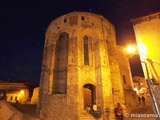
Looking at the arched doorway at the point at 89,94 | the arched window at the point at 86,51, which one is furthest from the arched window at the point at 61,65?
the arched doorway at the point at 89,94

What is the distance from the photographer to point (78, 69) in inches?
608

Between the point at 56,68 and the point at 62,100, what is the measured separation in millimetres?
4159

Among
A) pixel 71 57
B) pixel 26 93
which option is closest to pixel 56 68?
pixel 71 57

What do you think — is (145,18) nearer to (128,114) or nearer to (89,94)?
(128,114)

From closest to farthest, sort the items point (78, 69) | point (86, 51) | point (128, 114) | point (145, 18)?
point (145, 18) < point (128, 114) < point (78, 69) < point (86, 51)

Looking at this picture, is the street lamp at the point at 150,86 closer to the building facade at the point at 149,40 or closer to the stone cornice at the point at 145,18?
the building facade at the point at 149,40

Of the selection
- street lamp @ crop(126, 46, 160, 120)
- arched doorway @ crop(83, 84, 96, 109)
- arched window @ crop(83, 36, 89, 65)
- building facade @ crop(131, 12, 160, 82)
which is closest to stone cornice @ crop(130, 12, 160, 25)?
building facade @ crop(131, 12, 160, 82)

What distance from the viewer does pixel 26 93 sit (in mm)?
29781

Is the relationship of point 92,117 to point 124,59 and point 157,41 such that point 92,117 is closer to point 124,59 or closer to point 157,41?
point 157,41

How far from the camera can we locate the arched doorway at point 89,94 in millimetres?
15766

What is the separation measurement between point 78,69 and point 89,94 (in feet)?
11.9

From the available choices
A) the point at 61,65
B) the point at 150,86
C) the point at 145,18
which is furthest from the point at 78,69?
the point at 150,86

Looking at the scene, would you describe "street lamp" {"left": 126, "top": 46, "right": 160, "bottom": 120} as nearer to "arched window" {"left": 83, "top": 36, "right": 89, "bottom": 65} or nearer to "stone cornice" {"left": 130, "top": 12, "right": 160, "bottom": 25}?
"stone cornice" {"left": 130, "top": 12, "right": 160, "bottom": 25}

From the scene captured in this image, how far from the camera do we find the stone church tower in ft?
47.0
